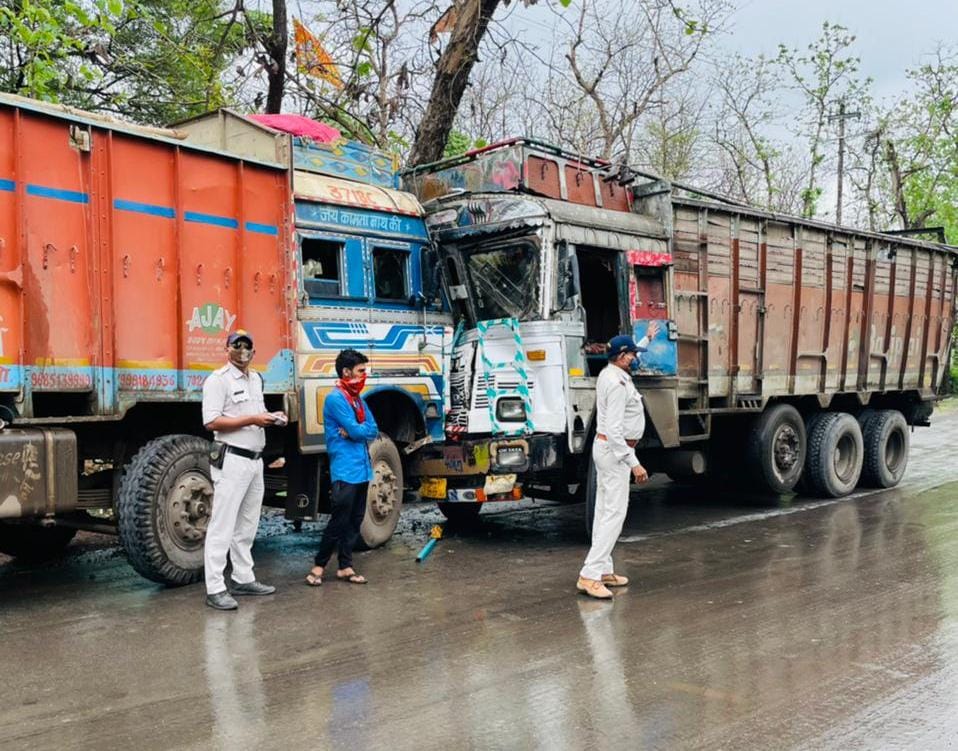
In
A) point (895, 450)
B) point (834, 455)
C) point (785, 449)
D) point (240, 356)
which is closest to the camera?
point (240, 356)

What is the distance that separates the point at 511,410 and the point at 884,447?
6.74 meters

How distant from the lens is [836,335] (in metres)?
12.0

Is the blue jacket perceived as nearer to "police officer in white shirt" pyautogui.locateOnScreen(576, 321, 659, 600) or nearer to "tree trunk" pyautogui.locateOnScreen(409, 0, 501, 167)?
"police officer in white shirt" pyautogui.locateOnScreen(576, 321, 659, 600)

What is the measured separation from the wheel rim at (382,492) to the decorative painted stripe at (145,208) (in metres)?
2.67

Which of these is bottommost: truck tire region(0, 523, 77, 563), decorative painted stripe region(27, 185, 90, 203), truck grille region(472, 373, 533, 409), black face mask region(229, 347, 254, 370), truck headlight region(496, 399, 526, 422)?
truck tire region(0, 523, 77, 563)

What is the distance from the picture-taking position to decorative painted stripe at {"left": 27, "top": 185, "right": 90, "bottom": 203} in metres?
6.14

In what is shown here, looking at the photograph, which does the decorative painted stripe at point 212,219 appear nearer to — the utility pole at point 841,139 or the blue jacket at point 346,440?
the blue jacket at point 346,440

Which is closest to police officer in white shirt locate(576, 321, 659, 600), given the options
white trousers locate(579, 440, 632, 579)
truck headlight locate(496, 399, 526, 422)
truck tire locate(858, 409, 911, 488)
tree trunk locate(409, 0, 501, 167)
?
white trousers locate(579, 440, 632, 579)

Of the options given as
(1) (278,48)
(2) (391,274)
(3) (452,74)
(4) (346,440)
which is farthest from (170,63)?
(4) (346,440)

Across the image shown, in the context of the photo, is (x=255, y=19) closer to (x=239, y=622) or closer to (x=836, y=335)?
(x=836, y=335)

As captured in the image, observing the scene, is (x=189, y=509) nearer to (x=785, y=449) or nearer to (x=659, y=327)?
(x=659, y=327)

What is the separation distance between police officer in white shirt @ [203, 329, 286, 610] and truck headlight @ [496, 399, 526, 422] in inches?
98.4

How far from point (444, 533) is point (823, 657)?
4.58 m

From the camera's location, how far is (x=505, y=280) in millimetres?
8695
